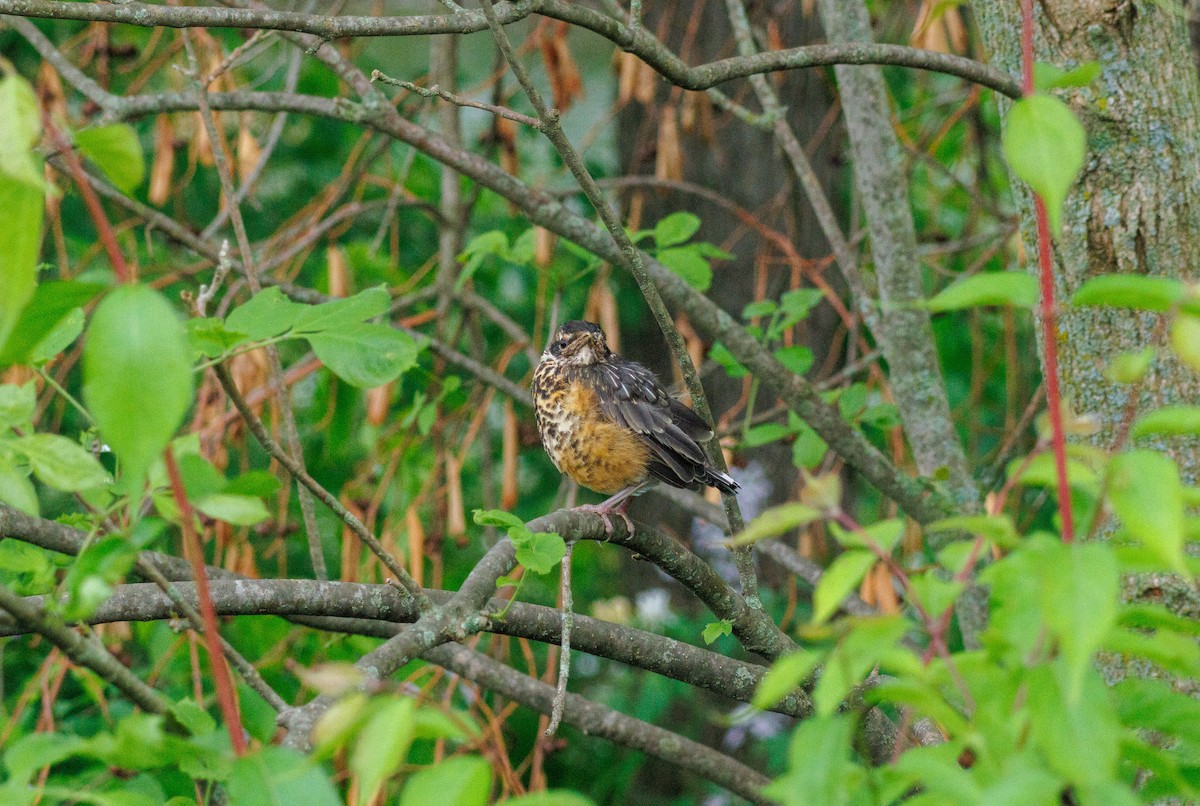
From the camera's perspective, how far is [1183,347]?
2.98 feet

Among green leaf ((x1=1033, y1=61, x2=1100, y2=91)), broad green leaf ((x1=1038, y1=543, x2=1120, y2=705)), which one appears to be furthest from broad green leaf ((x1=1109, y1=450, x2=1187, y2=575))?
green leaf ((x1=1033, y1=61, x2=1100, y2=91))

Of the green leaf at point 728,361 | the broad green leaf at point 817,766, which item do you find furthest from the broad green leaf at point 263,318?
the green leaf at point 728,361

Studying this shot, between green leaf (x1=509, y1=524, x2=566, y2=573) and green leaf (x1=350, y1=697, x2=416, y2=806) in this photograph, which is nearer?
green leaf (x1=350, y1=697, x2=416, y2=806)

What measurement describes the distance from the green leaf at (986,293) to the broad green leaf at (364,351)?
3.23 feet

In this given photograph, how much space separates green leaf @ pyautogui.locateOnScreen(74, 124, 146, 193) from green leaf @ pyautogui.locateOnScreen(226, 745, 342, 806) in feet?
1.52

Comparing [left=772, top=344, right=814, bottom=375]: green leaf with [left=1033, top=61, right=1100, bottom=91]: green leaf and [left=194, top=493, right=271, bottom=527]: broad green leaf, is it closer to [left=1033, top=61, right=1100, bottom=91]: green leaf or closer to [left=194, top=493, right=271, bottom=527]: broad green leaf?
[left=1033, top=61, right=1100, bottom=91]: green leaf

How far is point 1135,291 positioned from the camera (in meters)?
0.93

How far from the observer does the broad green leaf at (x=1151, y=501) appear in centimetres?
84

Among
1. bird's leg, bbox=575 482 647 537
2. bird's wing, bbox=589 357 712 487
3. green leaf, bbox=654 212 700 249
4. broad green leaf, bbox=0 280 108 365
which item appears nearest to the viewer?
broad green leaf, bbox=0 280 108 365

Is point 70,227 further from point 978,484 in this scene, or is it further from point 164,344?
point 164,344

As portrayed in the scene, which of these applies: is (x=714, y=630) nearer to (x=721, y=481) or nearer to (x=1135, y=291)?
(x=721, y=481)

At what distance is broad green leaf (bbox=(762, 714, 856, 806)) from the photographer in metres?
0.89

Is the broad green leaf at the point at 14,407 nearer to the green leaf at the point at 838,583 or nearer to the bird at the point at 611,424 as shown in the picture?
the green leaf at the point at 838,583

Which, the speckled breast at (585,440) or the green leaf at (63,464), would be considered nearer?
the green leaf at (63,464)
